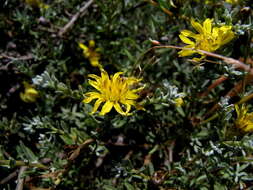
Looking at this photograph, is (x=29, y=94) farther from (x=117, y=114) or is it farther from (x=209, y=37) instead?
(x=209, y=37)

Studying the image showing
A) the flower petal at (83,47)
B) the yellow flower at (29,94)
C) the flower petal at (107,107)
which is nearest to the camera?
the flower petal at (107,107)

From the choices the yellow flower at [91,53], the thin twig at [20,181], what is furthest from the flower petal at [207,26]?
the thin twig at [20,181]

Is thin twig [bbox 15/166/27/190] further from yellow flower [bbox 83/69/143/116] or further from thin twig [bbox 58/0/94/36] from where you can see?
thin twig [bbox 58/0/94/36]

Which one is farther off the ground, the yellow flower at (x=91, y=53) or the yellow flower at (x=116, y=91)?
the yellow flower at (x=91, y=53)

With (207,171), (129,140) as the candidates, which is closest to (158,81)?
(129,140)

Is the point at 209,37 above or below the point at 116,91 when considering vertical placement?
above

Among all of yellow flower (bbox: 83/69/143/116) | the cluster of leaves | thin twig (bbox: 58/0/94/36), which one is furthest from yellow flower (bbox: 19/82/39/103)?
yellow flower (bbox: 83/69/143/116)

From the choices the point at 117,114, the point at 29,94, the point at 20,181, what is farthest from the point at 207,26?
the point at 29,94

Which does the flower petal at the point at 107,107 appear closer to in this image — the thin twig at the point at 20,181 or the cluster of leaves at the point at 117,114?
the cluster of leaves at the point at 117,114
